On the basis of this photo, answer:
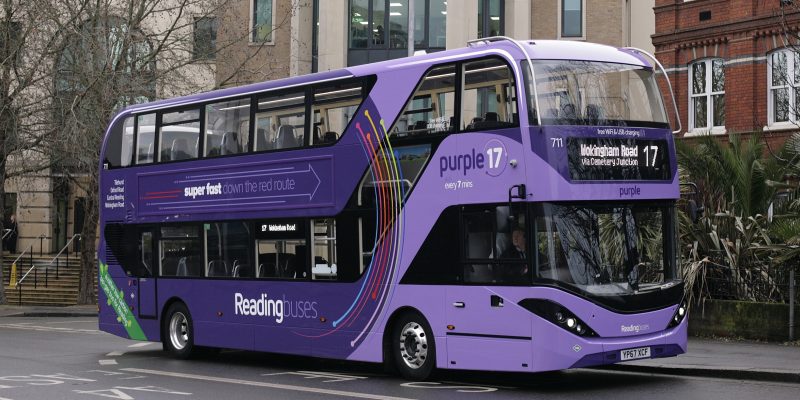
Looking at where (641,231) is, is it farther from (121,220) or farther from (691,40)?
(691,40)

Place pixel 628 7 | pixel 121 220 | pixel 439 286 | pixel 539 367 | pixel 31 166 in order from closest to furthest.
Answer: pixel 539 367
pixel 439 286
pixel 121 220
pixel 31 166
pixel 628 7

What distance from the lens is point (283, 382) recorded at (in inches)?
628

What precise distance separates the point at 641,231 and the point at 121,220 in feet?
33.2

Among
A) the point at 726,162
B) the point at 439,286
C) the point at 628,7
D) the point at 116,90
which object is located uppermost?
the point at 628,7

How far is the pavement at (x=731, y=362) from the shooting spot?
50.5 ft

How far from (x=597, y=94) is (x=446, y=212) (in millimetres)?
2334

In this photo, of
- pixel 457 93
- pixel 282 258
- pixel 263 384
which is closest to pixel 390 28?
pixel 282 258

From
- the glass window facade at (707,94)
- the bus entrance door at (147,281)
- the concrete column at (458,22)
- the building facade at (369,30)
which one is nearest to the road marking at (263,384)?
the bus entrance door at (147,281)

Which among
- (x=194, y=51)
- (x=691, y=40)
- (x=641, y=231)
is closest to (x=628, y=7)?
(x=691, y=40)

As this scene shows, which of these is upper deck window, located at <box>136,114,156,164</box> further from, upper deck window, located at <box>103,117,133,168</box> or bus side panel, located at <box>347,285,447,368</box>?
bus side panel, located at <box>347,285,447,368</box>

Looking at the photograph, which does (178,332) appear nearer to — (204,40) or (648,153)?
(648,153)

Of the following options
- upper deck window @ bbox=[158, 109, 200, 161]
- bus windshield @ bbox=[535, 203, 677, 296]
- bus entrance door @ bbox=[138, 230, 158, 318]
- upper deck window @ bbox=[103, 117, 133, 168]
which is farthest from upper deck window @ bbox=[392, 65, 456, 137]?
upper deck window @ bbox=[103, 117, 133, 168]

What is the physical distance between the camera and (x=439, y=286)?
1514cm

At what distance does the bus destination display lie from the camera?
557 inches
